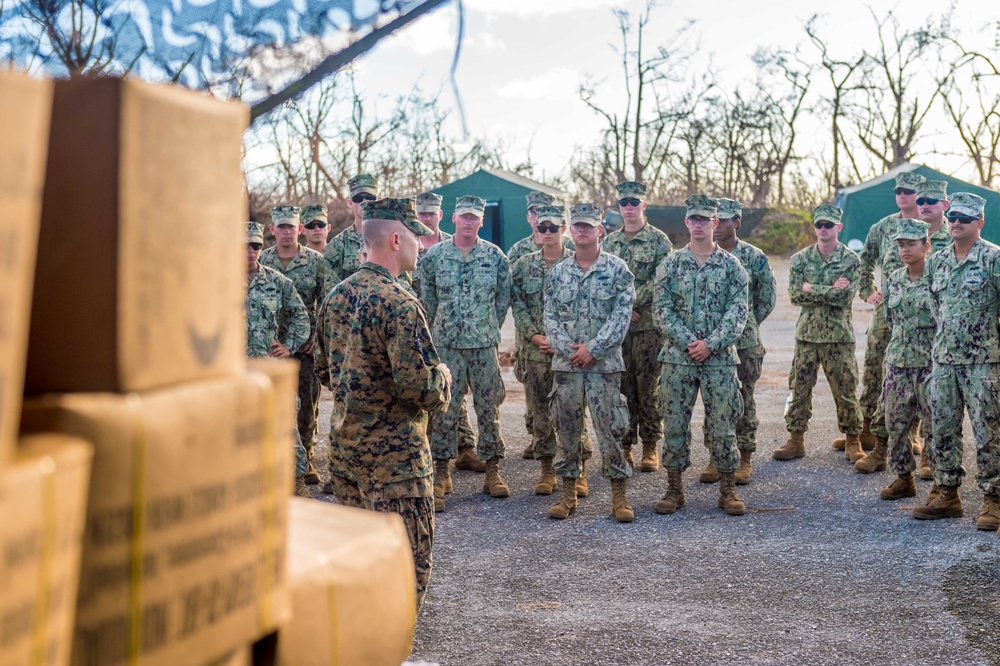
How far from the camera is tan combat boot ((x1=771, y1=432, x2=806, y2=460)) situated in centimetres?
802

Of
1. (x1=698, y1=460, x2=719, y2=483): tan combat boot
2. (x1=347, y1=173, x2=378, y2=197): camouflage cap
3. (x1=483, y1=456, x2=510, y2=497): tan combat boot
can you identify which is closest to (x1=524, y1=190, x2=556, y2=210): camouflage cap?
(x1=347, y1=173, x2=378, y2=197): camouflage cap

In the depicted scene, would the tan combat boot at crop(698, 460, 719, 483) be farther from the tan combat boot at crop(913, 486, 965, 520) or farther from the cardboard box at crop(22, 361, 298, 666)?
the cardboard box at crop(22, 361, 298, 666)

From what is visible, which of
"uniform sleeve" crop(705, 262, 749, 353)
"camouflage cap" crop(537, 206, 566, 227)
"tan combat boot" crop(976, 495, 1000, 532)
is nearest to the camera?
"tan combat boot" crop(976, 495, 1000, 532)

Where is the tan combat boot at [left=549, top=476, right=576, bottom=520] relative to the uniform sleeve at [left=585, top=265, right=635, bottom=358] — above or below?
below

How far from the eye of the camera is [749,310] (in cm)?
784

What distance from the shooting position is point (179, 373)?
1.35 meters

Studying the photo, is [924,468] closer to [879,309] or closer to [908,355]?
[908,355]

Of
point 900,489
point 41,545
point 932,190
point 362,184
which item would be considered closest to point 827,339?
point 932,190

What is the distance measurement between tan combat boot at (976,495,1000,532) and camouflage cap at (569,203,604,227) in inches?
118

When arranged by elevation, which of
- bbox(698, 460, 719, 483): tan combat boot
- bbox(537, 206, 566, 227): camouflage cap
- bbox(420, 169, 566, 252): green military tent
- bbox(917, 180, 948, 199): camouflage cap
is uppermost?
bbox(420, 169, 566, 252): green military tent

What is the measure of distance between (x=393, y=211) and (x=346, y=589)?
2634 mm

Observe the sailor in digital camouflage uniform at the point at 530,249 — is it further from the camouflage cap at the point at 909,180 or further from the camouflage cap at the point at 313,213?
the camouflage cap at the point at 909,180

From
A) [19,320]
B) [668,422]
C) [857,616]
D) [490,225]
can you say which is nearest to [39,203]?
[19,320]

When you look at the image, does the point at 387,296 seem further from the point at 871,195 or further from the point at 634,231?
the point at 871,195
